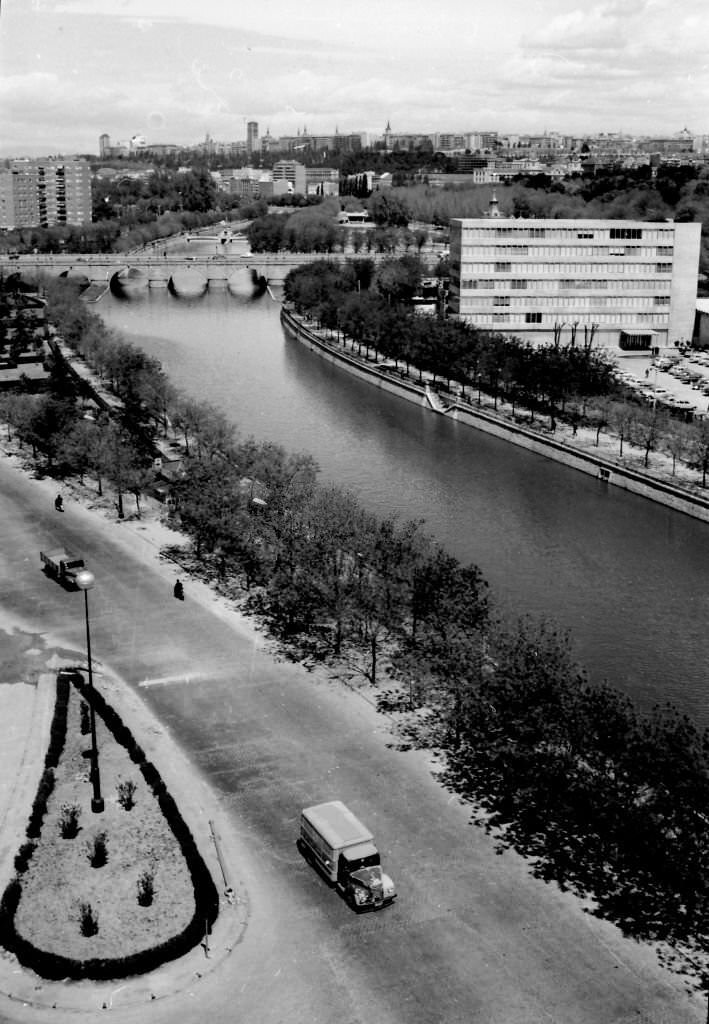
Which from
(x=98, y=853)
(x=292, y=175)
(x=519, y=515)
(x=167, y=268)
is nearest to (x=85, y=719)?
(x=98, y=853)

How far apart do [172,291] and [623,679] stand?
171 feet

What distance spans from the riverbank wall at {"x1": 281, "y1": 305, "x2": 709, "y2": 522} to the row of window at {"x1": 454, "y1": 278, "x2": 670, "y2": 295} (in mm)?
4575

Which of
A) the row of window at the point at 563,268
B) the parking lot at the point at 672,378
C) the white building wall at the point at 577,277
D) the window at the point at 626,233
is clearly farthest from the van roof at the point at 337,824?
the window at the point at 626,233

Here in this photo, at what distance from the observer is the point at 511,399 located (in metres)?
31.0

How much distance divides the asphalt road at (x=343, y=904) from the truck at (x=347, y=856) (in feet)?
0.47

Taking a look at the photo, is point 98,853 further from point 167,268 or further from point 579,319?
point 167,268

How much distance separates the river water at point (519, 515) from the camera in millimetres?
16419

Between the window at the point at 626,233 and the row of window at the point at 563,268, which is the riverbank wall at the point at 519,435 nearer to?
the row of window at the point at 563,268

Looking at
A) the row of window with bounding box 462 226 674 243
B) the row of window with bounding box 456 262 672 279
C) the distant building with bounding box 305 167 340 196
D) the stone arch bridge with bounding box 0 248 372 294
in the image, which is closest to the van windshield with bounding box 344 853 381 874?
the row of window with bounding box 456 262 672 279

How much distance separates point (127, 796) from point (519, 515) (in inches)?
517

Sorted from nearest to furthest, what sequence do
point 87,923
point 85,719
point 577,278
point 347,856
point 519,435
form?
point 87,923 → point 347,856 → point 85,719 → point 519,435 → point 577,278

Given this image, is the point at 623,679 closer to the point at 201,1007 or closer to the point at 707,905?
the point at 707,905

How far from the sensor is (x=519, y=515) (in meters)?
22.7

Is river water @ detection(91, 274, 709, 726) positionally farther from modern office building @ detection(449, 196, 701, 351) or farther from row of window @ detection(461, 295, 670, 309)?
modern office building @ detection(449, 196, 701, 351)
